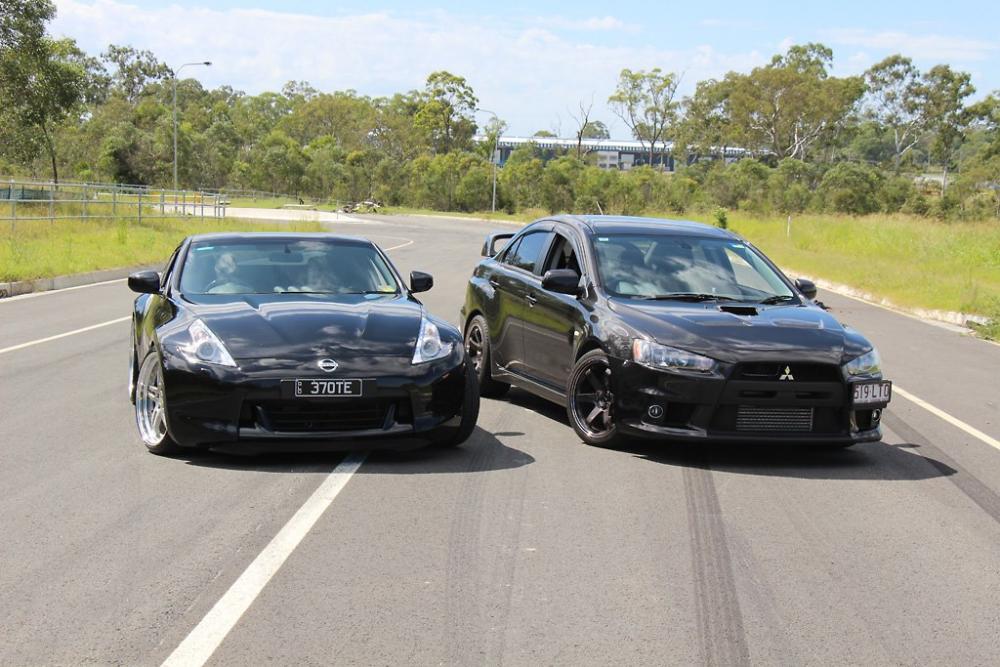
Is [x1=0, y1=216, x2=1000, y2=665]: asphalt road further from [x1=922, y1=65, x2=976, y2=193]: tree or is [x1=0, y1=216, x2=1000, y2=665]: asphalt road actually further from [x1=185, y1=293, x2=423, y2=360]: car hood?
[x1=922, y1=65, x2=976, y2=193]: tree

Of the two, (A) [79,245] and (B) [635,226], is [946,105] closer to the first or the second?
(A) [79,245]

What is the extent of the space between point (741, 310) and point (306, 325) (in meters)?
2.86

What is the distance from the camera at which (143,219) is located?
39.5 meters

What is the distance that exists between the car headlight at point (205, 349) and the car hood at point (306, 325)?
0.14ft

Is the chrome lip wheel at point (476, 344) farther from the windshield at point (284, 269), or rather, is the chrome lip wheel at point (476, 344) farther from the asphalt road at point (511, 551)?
the windshield at point (284, 269)

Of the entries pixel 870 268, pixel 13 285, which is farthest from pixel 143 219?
pixel 870 268

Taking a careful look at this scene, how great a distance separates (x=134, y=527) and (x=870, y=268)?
26.6 metres

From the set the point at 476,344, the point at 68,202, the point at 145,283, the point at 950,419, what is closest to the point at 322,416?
the point at 145,283

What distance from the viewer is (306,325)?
7398 mm

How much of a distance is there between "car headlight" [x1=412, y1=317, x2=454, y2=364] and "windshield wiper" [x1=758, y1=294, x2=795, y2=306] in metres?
2.37

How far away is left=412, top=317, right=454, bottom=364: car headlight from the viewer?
24.3 ft

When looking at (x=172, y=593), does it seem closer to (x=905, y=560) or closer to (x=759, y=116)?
(x=905, y=560)

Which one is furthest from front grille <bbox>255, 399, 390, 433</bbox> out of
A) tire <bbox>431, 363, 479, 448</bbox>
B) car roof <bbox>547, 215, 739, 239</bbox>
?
car roof <bbox>547, 215, 739, 239</bbox>

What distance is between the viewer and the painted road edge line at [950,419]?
9.12m
